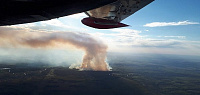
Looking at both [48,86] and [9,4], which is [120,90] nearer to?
[48,86]

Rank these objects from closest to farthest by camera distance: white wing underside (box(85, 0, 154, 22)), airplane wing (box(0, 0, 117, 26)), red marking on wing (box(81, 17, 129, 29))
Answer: airplane wing (box(0, 0, 117, 26)), white wing underside (box(85, 0, 154, 22)), red marking on wing (box(81, 17, 129, 29))

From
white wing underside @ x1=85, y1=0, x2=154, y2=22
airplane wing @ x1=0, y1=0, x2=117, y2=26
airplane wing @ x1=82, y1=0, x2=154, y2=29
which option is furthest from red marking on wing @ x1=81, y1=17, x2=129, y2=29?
airplane wing @ x1=0, y1=0, x2=117, y2=26

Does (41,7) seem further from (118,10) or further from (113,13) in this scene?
(118,10)

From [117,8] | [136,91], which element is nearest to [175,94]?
[136,91]

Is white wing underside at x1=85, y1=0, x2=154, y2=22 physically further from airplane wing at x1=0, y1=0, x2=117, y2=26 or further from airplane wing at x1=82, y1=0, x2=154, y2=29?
airplane wing at x1=0, y1=0, x2=117, y2=26

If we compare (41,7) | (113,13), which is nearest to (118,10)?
(113,13)

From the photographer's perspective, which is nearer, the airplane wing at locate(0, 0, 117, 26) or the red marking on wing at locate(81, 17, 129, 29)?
the airplane wing at locate(0, 0, 117, 26)

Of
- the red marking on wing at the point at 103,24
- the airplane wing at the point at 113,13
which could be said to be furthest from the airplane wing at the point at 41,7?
the red marking on wing at the point at 103,24
